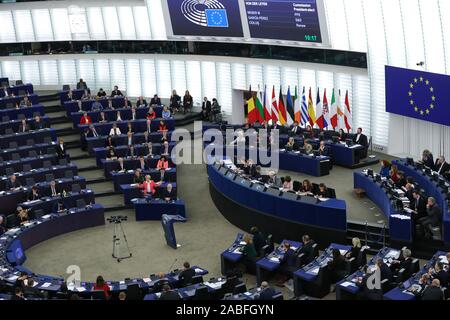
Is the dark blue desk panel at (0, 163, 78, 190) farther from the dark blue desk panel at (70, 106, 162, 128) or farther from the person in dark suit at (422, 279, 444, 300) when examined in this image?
the person in dark suit at (422, 279, 444, 300)

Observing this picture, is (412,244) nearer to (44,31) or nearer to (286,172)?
(286,172)

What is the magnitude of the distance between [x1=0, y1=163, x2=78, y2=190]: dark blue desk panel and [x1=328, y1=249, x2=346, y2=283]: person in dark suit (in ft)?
39.6

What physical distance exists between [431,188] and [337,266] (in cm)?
590

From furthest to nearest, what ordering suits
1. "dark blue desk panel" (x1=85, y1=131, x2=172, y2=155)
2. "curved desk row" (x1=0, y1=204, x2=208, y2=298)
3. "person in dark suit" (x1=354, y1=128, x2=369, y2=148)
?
"dark blue desk panel" (x1=85, y1=131, x2=172, y2=155), "person in dark suit" (x1=354, y1=128, x2=369, y2=148), "curved desk row" (x1=0, y1=204, x2=208, y2=298)

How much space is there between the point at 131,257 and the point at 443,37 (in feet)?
42.8

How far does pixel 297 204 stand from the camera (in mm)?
22953

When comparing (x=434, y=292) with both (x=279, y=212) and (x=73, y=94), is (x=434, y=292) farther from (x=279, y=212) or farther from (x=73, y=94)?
(x=73, y=94)

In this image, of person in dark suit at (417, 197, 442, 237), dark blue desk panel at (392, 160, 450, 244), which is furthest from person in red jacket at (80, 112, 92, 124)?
person in dark suit at (417, 197, 442, 237)

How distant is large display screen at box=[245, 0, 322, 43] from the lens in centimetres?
3103

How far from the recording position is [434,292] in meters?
16.7

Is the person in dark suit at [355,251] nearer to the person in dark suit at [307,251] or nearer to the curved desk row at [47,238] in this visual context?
the person in dark suit at [307,251]

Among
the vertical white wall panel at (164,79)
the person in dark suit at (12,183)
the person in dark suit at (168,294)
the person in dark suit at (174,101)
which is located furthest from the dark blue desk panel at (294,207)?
the vertical white wall panel at (164,79)

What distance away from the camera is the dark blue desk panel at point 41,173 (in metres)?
27.6
